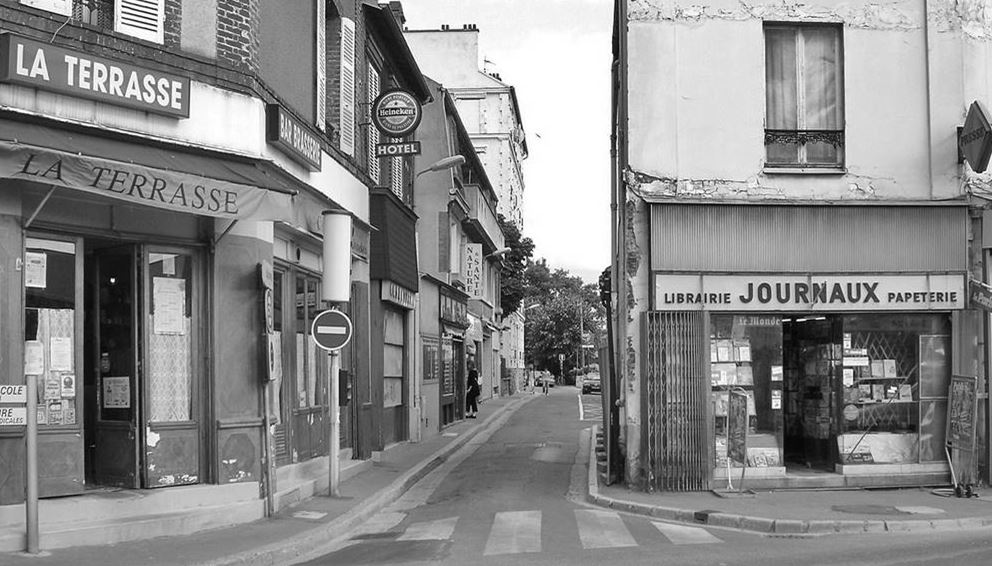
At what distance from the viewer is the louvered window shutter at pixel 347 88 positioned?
1667 cm

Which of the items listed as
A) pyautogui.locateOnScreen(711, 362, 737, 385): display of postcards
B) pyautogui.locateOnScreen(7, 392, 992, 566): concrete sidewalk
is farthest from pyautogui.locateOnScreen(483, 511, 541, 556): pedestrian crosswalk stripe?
pyautogui.locateOnScreen(711, 362, 737, 385): display of postcards

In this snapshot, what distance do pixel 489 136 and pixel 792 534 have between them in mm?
51075

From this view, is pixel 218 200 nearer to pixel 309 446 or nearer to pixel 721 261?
pixel 309 446

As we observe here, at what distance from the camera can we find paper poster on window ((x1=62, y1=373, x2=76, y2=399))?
1041 cm

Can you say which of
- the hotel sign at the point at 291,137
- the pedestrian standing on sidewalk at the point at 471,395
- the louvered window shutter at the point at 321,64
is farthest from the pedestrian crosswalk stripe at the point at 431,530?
the pedestrian standing on sidewalk at the point at 471,395

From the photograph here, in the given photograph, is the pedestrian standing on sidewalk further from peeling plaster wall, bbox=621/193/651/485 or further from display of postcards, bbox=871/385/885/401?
display of postcards, bbox=871/385/885/401

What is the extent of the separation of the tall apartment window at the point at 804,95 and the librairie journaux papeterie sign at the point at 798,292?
5.57 ft

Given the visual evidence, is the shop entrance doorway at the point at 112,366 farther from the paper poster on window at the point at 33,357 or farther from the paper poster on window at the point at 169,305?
the paper poster on window at the point at 33,357

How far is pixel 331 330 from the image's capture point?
13078mm

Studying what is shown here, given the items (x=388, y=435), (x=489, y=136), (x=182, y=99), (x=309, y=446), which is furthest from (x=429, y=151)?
(x=489, y=136)

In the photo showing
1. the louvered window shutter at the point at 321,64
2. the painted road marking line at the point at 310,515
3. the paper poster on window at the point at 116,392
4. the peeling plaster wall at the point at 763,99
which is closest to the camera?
the paper poster on window at the point at 116,392

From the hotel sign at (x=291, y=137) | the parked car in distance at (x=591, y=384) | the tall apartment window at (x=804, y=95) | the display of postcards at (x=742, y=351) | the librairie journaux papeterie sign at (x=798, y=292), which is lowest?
the parked car in distance at (x=591, y=384)

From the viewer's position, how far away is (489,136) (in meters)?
60.8

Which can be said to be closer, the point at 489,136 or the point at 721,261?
the point at 721,261
